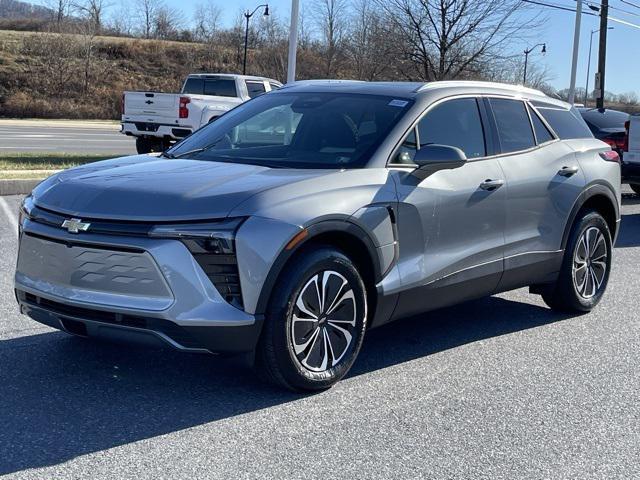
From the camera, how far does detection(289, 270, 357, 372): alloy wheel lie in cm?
456

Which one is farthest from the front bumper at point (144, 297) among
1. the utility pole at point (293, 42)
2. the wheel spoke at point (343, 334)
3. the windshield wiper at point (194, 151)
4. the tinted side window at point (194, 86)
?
the tinted side window at point (194, 86)

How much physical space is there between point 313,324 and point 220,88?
52.4 feet

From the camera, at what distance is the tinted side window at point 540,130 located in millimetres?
6512

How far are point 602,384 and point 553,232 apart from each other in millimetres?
1528

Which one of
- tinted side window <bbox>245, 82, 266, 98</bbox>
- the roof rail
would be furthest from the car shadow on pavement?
tinted side window <bbox>245, 82, 266, 98</bbox>

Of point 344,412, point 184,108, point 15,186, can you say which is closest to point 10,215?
point 15,186

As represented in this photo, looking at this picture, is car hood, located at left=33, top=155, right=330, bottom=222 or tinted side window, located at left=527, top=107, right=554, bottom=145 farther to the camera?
tinted side window, located at left=527, top=107, right=554, bottom=145

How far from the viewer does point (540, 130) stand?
656 cm

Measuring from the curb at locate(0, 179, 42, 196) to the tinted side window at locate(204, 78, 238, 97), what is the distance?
26.8 feet

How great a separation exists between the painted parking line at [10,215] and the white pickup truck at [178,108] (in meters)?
6.31

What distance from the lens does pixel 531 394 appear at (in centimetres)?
494

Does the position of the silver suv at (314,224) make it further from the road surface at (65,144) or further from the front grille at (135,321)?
the road surface at (65,144)

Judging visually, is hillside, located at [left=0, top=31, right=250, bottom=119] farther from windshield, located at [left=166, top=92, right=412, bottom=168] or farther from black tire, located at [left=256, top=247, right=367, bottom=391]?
black tire, located at [left=256, top=247, right=367, bottom=391]

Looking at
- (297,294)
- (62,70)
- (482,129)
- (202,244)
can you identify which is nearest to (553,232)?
(482,129)
